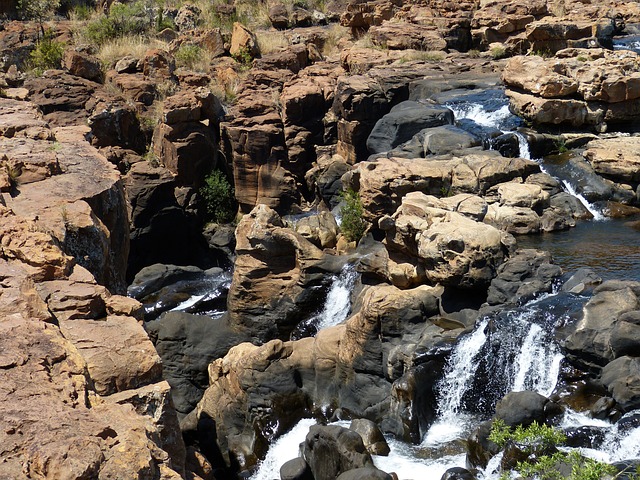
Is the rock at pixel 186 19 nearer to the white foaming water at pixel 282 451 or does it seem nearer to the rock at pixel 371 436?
the white foaming water at pixel 282 451

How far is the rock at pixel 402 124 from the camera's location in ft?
69.4

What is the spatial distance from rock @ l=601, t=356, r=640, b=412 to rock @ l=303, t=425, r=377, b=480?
3174 millimetres

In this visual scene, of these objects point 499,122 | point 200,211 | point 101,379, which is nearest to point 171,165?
point 200,211

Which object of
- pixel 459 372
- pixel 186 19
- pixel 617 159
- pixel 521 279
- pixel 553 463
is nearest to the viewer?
pixel 553 463

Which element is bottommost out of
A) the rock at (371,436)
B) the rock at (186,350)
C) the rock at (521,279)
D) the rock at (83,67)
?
the rock at (186,350)

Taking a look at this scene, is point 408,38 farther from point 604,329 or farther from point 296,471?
point 296,471

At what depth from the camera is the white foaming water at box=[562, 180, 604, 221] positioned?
1705 cm

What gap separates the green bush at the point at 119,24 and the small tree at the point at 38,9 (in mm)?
2332

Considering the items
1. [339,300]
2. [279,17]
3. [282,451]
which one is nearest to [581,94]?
[339,300]

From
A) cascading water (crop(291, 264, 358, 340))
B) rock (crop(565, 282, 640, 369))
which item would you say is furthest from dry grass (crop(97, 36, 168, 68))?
rock (crop(565, 282, 640, 369))

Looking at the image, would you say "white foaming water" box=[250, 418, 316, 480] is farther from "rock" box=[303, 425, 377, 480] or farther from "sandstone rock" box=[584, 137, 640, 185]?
"sandstone rock" box=[584, 137, 640, 185]

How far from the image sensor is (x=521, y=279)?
13031 mm

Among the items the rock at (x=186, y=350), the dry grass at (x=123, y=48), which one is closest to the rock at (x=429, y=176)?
the rock at (x=186, y=350)

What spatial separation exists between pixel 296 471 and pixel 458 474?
2496 millimetres
